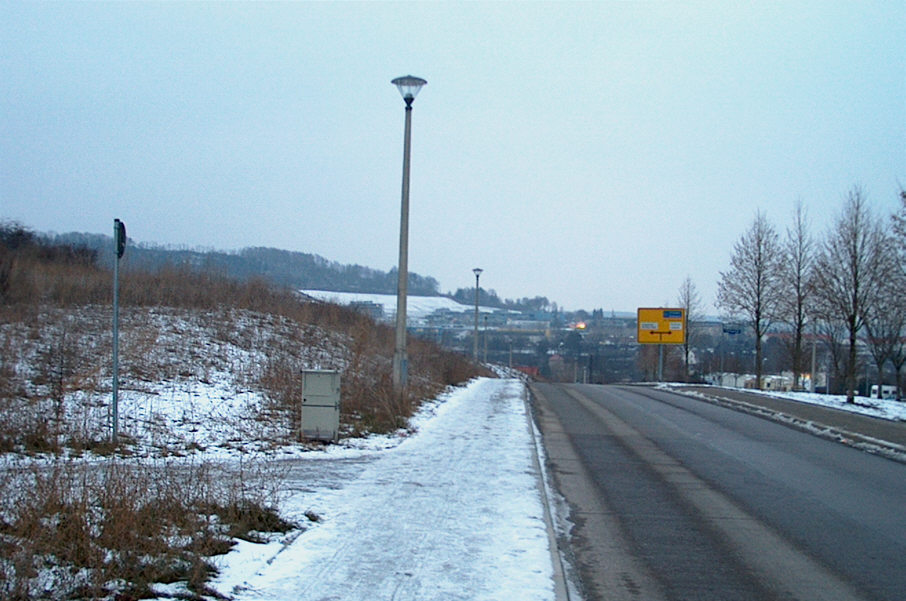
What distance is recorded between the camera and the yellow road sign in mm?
54031

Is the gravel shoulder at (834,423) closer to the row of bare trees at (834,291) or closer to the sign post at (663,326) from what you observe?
the row of bare trees at (834,291)

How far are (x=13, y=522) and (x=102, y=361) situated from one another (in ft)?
32.4

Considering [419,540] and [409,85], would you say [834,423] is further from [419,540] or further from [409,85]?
[419,540]

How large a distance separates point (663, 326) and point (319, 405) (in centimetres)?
4480

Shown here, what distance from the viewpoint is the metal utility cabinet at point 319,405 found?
12.7m

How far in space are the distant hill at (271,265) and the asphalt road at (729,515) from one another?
1392cm

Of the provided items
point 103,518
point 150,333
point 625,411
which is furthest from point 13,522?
point 625,411

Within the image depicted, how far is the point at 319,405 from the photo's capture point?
12.7 m

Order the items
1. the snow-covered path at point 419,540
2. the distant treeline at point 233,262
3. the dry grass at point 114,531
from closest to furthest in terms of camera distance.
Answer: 1. the dry grass at point 114,531
2. the snow-covered path at point 419,540
3. the distant treeline at point 233,262

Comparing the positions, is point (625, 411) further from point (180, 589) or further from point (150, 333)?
point (180, 589)

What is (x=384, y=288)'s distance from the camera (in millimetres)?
55594

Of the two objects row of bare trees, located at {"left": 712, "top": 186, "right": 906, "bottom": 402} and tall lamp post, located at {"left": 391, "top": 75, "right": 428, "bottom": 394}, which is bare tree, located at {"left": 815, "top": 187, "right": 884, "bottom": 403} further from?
tall lamp post, located at {"left": 391, "top": 75, "right": 428, "bottom": 394}

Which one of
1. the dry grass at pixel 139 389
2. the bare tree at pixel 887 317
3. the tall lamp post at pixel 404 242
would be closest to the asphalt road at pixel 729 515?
the dry grass at pixel 139 389


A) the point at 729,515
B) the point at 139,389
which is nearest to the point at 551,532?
the point at 729,515
